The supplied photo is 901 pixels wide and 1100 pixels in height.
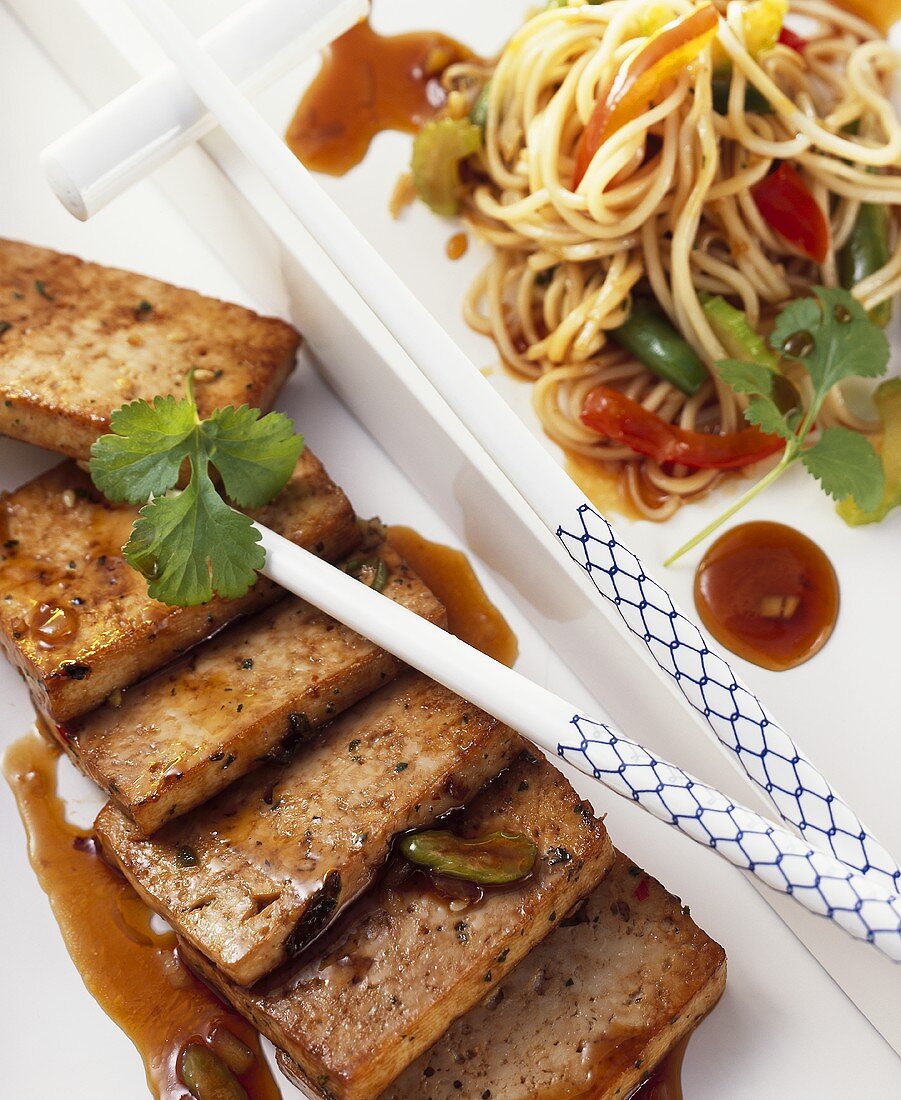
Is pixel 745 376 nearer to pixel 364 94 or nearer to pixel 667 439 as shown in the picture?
pixel 667 439

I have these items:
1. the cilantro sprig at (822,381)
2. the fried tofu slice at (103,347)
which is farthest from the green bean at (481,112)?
the cilantro sprig at (822,381)

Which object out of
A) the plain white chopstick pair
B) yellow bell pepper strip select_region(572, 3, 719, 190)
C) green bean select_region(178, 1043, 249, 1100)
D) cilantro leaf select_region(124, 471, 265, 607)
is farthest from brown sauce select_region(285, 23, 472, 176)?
green bean select_region(178, 1043, 249, 1100)

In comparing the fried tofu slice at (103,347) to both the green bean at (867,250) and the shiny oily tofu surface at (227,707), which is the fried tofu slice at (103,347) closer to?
the shiny oily tofu surface at (227,707)

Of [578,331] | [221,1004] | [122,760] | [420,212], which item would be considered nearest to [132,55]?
[420,212]

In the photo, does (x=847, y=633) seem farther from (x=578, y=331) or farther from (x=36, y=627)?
(x=36, y=627)

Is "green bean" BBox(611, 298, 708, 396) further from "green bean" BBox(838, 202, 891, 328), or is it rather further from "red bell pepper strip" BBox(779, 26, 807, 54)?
"red bell pepper strip" BBox(779, 26, 807, 54)

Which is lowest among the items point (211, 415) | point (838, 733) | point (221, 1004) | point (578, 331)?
point (838, 733)
